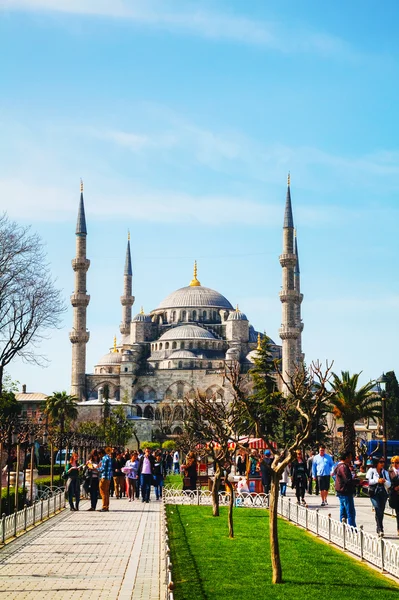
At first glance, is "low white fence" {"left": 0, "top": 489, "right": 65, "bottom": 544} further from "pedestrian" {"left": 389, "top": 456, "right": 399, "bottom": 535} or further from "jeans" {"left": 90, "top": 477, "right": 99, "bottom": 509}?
"pedestrian" {"left": 389, "top": 456, "right": 399, "bottom": 535}

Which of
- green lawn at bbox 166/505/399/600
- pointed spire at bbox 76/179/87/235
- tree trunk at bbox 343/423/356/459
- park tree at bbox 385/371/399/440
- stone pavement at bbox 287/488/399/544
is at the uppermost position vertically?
pointed spire at bbox 76/179/87/235

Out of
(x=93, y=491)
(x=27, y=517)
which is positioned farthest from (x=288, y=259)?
(x=27, y=517)

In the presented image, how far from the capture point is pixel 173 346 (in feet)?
283

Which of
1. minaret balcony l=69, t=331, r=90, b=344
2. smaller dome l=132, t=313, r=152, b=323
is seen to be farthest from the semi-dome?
minaret balcony l=69, t=331, r=90, b=344

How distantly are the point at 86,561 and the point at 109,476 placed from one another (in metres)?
7.85

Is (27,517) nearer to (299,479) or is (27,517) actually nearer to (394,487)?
(394,487)

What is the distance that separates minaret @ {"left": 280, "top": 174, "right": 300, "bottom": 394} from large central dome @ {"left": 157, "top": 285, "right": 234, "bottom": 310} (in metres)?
23.8

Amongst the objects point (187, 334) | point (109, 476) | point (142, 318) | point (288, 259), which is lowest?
point (109, 476)

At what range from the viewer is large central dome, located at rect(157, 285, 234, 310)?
3725 inches

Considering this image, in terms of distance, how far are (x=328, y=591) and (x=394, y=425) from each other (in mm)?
48824

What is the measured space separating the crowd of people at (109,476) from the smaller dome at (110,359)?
60867mm

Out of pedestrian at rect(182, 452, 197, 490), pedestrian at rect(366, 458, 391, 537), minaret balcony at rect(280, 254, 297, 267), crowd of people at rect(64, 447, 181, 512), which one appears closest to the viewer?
pedestrian at rect(366, 458, 391, 537)

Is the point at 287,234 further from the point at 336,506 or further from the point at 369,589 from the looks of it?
the point at 369,589

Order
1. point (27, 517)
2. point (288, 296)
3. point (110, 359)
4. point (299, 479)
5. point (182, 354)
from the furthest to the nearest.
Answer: point (110, 359), point (182, 354), point (288, 296), point (299, 479), point (27, 517)
